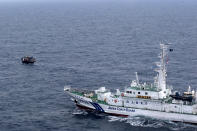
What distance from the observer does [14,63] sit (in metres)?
142

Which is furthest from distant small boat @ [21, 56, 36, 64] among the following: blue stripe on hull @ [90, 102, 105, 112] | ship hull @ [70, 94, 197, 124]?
blue stripe on hull @ [90, 102, 105, 112]

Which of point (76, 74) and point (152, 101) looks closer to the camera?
point (152, 101)

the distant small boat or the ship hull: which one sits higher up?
the distant small boat

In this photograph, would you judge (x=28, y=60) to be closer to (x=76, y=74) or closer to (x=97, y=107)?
(x=76, y=74)

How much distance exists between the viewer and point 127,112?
285 feet

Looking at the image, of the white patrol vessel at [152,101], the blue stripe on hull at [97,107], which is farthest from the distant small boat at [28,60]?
the blue stripe on hull at [97,107]

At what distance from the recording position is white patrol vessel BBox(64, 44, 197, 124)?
81.8m

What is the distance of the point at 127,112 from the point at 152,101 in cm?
676

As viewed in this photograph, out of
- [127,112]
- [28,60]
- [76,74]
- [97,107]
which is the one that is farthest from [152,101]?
[28,60]

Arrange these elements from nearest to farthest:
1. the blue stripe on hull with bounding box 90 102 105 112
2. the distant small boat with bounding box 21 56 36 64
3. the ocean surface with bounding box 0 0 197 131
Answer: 1. the ocean surface with bounding box 0 0 197 131
2. the blue stripe on hull with bounding box 90 102 105 112
3. the distant small boat with bounding box 21 56 36 64

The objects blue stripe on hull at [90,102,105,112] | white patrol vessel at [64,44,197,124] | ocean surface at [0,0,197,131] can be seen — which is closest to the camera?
white patrol vessel at [64,44,197,124]

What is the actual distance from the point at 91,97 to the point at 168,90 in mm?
18845

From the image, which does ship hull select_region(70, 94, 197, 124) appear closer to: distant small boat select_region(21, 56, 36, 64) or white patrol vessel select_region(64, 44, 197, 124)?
white patrol vessel select_region(64, 44, 197, 124)

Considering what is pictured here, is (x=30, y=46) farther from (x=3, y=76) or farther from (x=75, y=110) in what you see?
(x=75, y=110)
